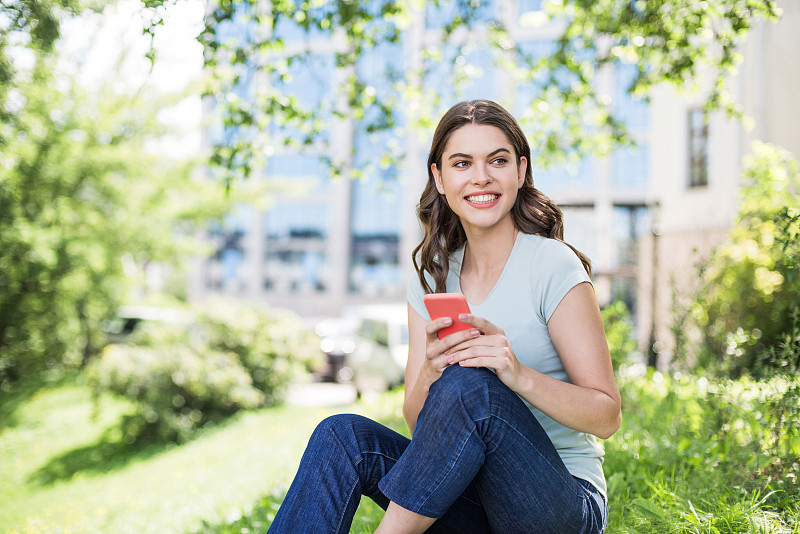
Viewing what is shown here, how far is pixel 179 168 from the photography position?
38.4ft

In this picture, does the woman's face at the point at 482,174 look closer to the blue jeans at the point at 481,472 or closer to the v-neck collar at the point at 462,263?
the v-neck collar at the point at 462,263

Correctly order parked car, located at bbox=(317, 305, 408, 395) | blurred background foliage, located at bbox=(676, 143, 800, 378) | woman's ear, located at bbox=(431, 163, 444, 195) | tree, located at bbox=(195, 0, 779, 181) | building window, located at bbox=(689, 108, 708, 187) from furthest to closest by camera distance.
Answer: building window, located at bbox=(689, 108, 708, 187), parked car, located at bbox=(317, 305, 408, 395), blurred background foliage, located at bbox=(676, 143, 800, 378), tree, located at bbox=(195, 0, 779, 181), woman's ear, located at bbox=(431, 163, 444, 195)

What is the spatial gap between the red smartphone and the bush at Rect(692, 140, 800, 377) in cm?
360

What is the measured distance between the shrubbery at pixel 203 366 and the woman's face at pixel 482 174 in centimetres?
700

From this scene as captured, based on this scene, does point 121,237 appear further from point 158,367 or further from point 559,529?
point 559,529

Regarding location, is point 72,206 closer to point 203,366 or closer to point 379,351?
point 203,366

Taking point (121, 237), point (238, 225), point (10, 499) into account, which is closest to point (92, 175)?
point (121, 237)

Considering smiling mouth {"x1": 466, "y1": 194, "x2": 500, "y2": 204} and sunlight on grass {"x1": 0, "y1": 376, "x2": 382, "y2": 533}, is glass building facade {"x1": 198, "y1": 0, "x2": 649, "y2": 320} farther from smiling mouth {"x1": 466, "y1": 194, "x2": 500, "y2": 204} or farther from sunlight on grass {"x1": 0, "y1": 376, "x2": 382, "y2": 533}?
smiling mouth {"x1": 466, "y1": 194, "x2": 500, "y2": 204}

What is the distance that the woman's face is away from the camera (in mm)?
2152

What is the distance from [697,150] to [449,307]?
13.3m

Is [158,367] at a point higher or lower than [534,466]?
lower

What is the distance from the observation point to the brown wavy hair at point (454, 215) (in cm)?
217

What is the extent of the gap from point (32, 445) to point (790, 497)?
9.31 m

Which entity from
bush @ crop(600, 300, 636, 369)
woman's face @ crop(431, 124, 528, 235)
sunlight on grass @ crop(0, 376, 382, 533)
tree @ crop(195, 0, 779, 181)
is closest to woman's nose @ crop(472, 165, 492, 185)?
woman's face @ crop(431, 124, 528, 235)
